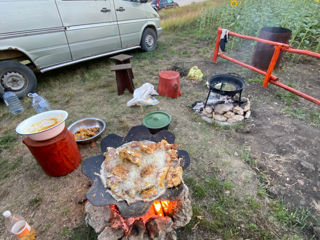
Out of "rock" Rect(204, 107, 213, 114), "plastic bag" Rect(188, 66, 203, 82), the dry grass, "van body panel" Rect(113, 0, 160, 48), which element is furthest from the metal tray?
the dry grass

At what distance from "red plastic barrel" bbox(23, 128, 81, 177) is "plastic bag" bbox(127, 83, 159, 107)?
5.43 ft

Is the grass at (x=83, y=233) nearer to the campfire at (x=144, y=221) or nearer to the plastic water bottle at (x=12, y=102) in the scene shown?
the campfire at (x=144, y=221)

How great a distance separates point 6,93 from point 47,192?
2.84 meters

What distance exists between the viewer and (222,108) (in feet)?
10.8

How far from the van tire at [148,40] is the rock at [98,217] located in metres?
5.69

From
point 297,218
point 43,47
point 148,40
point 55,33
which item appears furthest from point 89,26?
point 297,218

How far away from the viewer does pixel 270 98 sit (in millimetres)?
3865

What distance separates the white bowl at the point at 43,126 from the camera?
2014 mm

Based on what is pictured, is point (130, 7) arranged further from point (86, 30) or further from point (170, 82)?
point (170, 82)

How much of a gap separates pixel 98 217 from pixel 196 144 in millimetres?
1708

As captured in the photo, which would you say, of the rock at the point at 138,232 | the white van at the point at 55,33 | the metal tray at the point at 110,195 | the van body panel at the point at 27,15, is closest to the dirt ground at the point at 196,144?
the rock at the point at 138,232

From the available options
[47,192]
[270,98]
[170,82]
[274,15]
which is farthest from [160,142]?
[274,15]

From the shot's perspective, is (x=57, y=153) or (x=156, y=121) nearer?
(x=57, y=153)

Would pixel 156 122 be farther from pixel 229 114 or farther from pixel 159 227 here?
pixel 159 227
